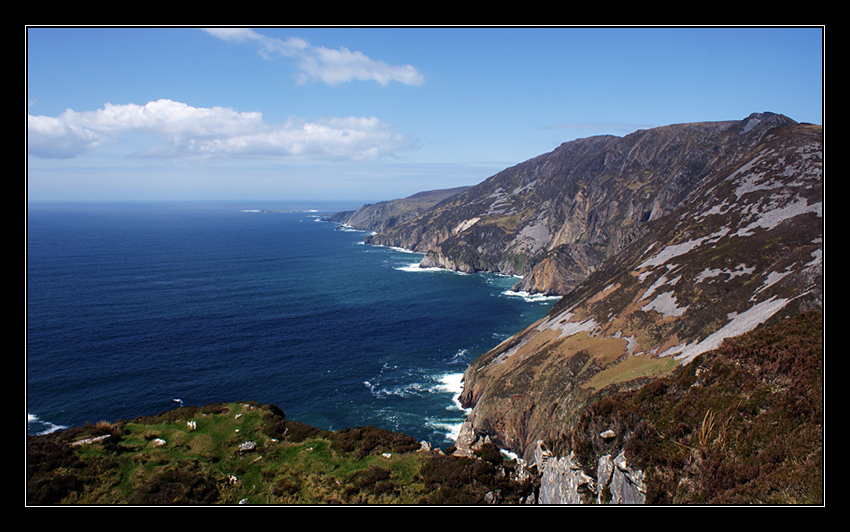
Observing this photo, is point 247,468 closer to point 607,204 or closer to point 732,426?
point 732,426

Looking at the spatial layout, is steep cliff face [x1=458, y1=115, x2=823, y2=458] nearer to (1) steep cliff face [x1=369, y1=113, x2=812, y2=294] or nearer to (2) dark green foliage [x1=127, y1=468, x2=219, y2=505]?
(2) dark green foliage [x1=127, y1=468, x2=219, y2=505]

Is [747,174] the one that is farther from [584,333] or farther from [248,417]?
[248,417]

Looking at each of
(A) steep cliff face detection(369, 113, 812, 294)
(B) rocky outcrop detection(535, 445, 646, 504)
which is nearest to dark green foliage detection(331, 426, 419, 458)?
(B) rocky outcrop detection(535, 445, 646, 504)

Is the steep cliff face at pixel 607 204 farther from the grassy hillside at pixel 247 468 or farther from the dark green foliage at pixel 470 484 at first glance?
the grassy hillside at pixel 247 468

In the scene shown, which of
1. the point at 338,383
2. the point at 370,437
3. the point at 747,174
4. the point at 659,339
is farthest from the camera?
the point at 747,174
